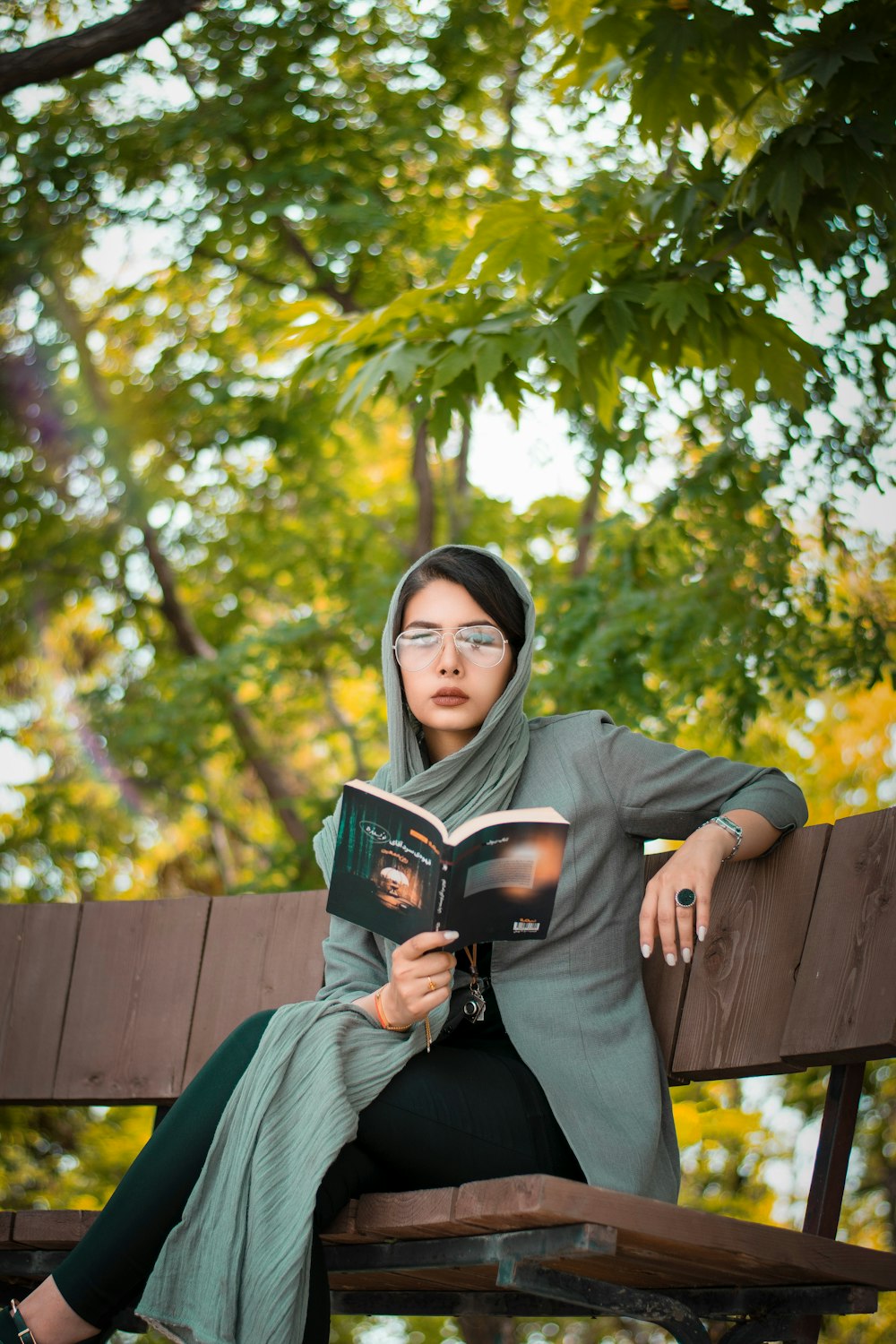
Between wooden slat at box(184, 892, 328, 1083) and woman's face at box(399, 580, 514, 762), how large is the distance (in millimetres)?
660

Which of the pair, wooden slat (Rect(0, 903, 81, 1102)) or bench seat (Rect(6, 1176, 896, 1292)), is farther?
wooden slat (Rect(0, 903, 81, 1102))

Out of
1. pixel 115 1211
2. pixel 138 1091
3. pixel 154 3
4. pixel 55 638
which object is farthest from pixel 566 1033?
pixel 55 638

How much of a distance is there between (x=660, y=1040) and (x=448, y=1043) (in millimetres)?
451

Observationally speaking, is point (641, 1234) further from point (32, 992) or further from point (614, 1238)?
point (32, 992)

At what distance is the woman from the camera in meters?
1.97

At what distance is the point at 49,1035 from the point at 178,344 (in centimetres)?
534

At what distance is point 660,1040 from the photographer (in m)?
2.56

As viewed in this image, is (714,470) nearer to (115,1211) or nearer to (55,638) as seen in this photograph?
(115,1211)

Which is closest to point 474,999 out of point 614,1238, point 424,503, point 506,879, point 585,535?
point 506,879

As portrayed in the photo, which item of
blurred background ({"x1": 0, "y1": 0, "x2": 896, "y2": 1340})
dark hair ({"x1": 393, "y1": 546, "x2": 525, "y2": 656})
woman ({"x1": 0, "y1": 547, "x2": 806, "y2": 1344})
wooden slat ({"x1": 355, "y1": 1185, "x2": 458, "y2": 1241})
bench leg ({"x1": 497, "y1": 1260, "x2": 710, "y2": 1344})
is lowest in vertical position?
bench leg ({"x1": 497, "y1": 1260, "x2": 710, "y2": 1344})

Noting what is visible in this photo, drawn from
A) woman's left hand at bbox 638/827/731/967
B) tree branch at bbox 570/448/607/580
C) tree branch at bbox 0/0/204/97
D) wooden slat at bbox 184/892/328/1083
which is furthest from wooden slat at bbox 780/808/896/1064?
tree branch at bbox 570/448/607/580

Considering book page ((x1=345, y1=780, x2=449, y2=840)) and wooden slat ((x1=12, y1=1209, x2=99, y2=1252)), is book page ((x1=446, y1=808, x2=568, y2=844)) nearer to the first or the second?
book page ((x1=345, y1=780, x2=449, y2=840))

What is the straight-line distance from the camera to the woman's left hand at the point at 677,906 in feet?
6.88

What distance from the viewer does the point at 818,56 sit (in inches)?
106
